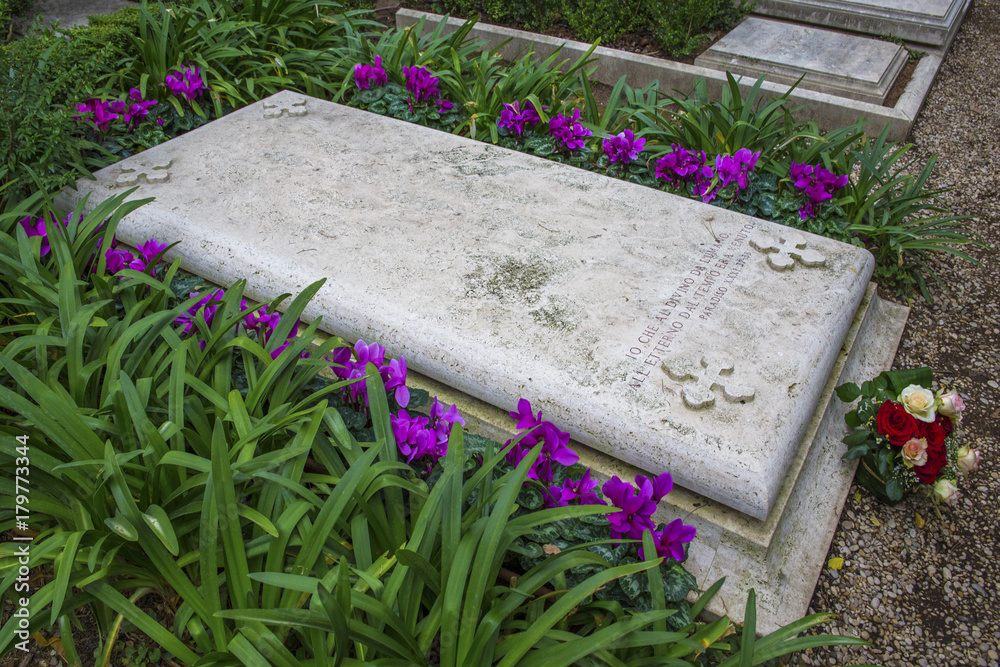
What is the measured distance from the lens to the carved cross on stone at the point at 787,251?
2.40 m

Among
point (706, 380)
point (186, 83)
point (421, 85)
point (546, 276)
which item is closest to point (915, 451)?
point (706, 380)

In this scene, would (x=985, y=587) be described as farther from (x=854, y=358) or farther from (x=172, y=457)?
(x=172, y=457)

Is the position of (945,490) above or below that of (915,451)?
below

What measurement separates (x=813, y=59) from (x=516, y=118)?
2465 millimetres

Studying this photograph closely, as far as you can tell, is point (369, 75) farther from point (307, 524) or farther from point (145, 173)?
point (307, 524)

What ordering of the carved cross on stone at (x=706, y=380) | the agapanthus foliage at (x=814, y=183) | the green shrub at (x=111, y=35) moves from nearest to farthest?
the carved cross on stone at (x=706, y=380), the agapanthus foliage at (x=814, y=183), the green shrub at (x=111, y=35)

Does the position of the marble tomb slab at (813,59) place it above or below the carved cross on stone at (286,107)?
below

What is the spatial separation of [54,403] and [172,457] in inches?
13.8

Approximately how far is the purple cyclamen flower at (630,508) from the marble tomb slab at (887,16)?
4873mm

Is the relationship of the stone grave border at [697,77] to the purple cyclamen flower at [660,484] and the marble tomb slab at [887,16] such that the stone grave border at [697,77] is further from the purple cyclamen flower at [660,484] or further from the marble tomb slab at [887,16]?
the purple cyclamen flower at [660,484]

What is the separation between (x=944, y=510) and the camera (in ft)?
7.27

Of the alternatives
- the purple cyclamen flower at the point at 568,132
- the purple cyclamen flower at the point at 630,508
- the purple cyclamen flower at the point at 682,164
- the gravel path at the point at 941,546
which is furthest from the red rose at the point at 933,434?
the purple cyclamen flower at the point at 568,132

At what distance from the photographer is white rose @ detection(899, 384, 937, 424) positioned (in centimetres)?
205

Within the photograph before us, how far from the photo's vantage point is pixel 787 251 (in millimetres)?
2461
